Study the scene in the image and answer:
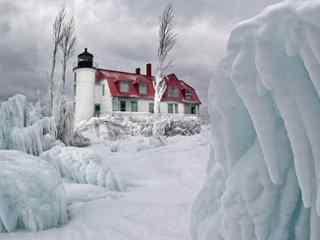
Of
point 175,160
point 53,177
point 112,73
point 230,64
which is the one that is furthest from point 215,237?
point 112,73

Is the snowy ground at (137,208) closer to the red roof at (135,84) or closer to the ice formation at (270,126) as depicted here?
the ice formation at (270,126)

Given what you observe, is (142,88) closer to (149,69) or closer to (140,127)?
(149,69)

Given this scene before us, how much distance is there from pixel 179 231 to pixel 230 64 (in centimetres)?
139

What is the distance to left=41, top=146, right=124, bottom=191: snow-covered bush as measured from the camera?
3.75 m

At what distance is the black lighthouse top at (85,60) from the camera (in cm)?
1959

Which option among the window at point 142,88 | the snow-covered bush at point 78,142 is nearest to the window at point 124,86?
the window at point 142,88

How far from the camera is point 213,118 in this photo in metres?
1.29

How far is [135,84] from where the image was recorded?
20.6 metres

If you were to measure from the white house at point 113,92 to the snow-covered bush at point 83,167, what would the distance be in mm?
14962

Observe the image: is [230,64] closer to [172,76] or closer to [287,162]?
[287,162]

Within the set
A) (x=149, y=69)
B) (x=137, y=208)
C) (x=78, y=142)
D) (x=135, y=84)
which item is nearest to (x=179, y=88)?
(x=149, y=69)

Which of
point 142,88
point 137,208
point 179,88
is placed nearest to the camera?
point 137,208

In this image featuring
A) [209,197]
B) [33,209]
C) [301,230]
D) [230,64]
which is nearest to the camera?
[301,230]

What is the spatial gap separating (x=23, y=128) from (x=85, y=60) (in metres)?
13.7
